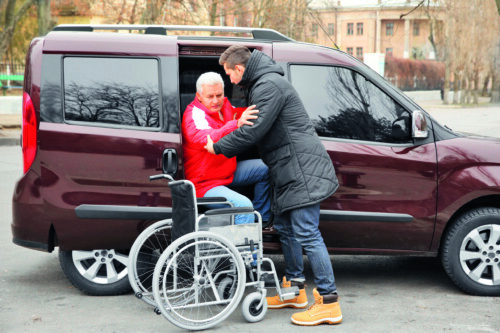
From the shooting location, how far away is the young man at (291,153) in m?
4.49

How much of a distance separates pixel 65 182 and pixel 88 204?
0.74 ft

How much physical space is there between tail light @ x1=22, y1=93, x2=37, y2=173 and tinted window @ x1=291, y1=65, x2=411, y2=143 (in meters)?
1.93

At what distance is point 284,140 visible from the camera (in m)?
4.57

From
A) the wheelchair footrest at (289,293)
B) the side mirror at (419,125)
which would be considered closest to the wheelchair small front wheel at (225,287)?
the wheelchair footrest at (289,293)

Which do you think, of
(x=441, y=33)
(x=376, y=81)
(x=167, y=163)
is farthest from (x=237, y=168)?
(x=441, y=33)

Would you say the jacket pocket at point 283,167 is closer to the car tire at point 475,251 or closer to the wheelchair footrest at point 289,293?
the wheelchair footrest at point 289,293

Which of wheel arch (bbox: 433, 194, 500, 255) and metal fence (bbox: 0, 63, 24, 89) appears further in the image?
metal fence (bbox: 0, 63, 24, 89)

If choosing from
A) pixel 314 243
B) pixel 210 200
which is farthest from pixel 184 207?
pixel 314 243

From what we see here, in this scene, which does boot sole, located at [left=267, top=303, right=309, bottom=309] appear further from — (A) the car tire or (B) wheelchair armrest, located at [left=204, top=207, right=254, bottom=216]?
(A) the car tire

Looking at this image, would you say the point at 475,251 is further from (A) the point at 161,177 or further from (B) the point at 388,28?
(B) the point at 388,28

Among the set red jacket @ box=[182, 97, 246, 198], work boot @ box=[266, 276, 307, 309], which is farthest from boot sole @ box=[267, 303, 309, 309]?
red jacket @ box=[182, 97, 246, 198]

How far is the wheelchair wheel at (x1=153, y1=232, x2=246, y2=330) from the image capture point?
4.23 m

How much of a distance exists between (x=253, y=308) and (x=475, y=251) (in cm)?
178

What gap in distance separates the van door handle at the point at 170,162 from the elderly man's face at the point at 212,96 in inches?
16.8
